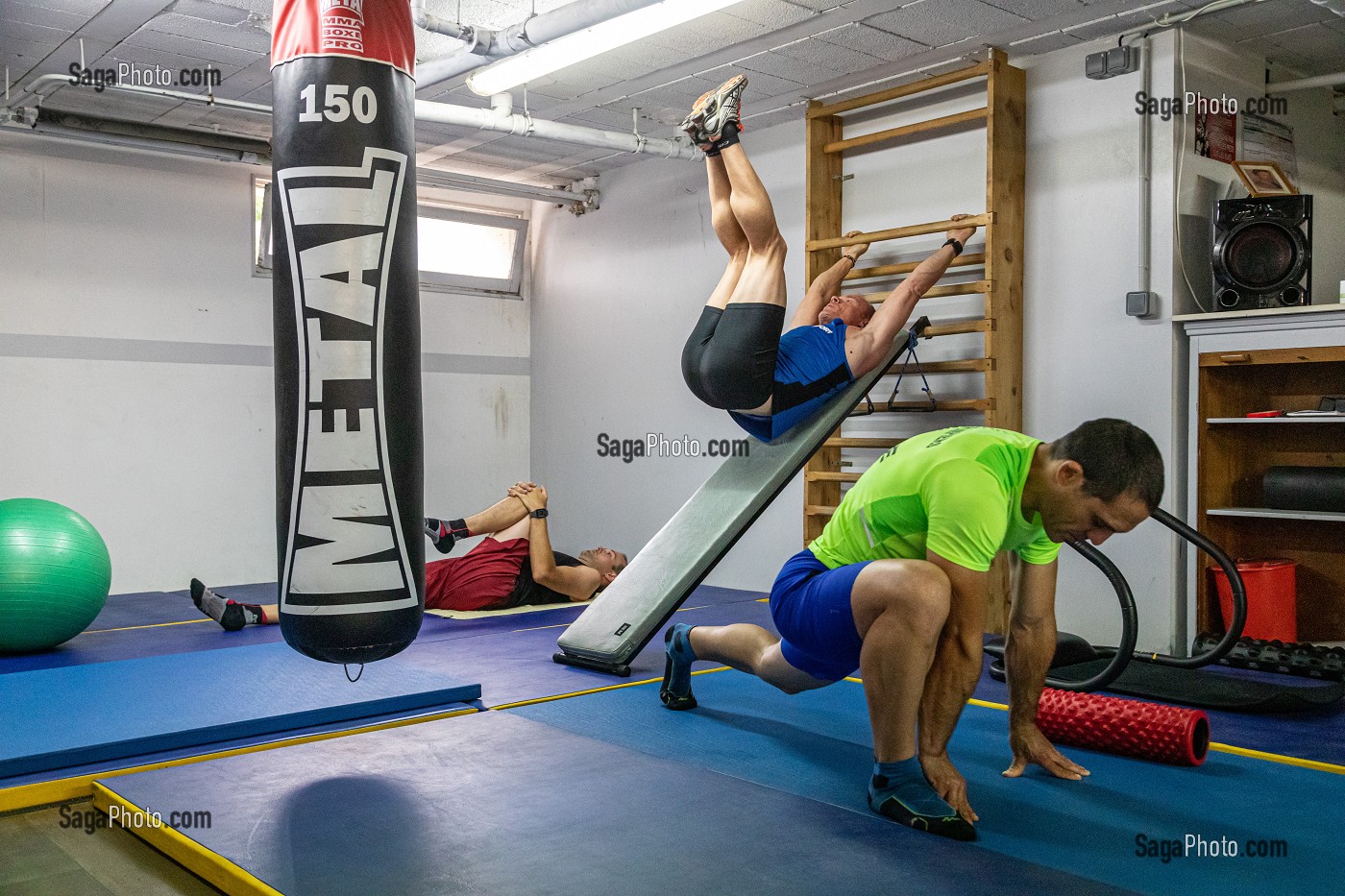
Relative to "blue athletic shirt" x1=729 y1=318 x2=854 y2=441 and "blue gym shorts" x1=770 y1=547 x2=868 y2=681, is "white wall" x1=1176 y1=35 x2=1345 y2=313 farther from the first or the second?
"blue gym shorts" x1=770 y1=547 x2=868 y2=681

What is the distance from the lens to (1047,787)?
8.95 ft

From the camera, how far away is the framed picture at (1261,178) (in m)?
5.02

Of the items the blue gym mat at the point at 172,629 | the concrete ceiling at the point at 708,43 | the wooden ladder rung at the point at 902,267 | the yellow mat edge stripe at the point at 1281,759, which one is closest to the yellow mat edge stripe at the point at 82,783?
the blue gym mat at the point at 172,629

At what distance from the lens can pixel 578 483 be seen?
8047 millimetres

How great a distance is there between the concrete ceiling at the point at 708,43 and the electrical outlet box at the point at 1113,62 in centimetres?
10

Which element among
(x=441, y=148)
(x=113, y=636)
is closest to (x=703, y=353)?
(x=113, y=636)

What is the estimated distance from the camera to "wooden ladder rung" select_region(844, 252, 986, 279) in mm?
5422

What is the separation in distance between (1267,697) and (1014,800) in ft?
4.68

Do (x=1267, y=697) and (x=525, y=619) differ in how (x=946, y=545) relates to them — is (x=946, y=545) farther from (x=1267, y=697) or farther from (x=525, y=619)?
(x=525, y=619)

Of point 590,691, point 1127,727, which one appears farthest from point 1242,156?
point 590,691

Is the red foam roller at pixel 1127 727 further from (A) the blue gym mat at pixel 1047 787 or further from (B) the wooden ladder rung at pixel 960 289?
(B) the wooden ladder rung at pixel 960 289

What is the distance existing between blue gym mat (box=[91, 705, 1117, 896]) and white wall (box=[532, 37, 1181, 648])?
10.1 ft

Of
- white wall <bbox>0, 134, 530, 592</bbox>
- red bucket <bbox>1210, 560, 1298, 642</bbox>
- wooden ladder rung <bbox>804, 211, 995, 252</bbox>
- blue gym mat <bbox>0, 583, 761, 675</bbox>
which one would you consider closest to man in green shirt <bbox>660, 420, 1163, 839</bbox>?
blue gym mat <bbox>0, 583, 761, 675</bbox>

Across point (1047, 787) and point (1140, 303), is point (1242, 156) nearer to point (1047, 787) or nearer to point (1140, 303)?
point (1140, 303)
